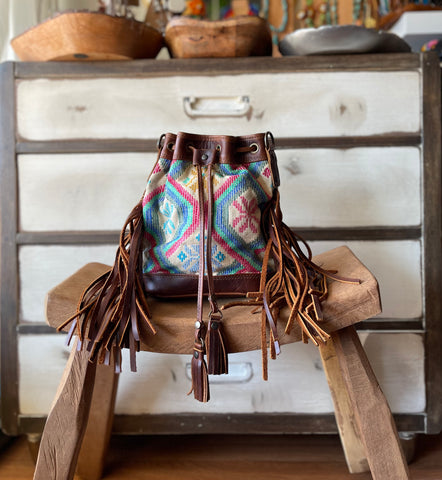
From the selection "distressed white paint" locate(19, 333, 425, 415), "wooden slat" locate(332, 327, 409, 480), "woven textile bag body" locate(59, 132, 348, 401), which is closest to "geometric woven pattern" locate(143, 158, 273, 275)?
"woven textile bag body" locate(59, 132, 348, 401)

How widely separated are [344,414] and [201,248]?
1.58ft

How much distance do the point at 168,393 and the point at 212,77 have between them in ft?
2.06

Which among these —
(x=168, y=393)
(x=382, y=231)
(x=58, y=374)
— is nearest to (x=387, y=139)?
(x=382, y=231)

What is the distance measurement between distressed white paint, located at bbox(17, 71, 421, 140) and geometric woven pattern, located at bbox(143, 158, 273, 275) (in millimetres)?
254

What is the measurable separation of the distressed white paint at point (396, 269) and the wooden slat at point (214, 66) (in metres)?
0.34

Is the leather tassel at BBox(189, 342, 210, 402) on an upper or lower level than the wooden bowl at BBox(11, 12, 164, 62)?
lower

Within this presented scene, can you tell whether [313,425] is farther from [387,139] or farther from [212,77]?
[212,77]

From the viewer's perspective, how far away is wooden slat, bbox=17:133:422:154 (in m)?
0.97

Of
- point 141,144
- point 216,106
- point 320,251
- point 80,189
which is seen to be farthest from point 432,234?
point 80,189

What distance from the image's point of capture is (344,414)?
940 millimetres

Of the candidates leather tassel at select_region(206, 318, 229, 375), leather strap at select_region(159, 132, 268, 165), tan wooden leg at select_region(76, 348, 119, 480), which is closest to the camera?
leather tassel at select_region(206, 318, 229, 375)

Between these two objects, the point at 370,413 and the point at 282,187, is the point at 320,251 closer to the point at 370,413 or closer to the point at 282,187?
the point at 282,187

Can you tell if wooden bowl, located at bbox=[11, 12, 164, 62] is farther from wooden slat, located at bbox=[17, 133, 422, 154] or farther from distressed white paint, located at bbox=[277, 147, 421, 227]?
distressed white paint, located at bbox=[277, 147, 421, 227]

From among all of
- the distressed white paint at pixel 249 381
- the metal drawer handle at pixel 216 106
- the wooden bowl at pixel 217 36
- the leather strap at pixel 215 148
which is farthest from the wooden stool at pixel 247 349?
the wooden bowl at pixel 217 36
